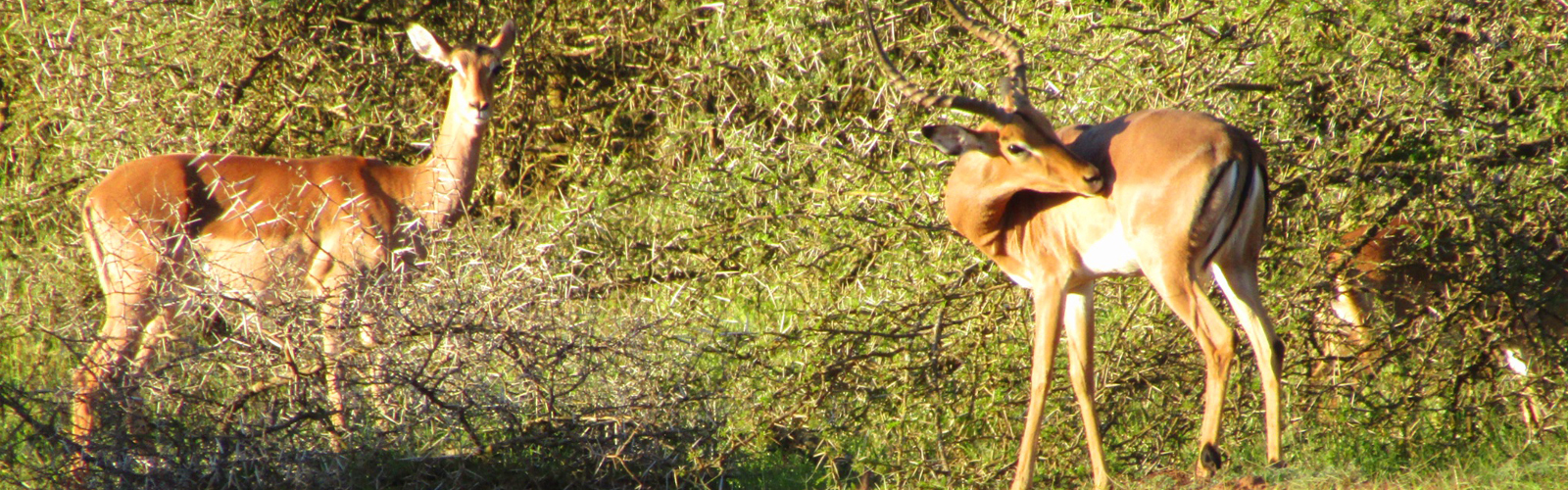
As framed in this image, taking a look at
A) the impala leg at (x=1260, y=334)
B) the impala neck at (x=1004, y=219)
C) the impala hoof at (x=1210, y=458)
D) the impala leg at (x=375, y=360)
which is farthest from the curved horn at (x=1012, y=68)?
the impala leg at (x=375, y=360)

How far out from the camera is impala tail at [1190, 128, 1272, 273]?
3.84 metres

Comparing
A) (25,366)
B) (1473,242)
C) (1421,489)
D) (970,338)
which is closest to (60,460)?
(25,366)

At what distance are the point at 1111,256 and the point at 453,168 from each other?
10.8 ft

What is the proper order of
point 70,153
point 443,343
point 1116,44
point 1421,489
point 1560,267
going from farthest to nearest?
point 70,153 → point 1116,44 → point 1560,267 → point 443,343 → point 1421,489

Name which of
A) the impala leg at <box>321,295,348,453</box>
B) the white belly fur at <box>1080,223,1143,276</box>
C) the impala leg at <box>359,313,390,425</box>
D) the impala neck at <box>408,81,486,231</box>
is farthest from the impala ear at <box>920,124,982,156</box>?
the impala neck at <box>408,81,486,231</box>

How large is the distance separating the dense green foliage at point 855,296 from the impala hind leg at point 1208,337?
Answer: 206mm

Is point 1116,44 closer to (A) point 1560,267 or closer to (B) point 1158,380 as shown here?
(B) point 1158,380

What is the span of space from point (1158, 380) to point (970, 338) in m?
0.75

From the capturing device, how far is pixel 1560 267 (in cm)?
492

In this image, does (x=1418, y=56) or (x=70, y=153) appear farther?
(x=70, y=153)

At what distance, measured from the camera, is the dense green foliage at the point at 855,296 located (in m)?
4.28

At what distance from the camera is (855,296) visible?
5.72 m

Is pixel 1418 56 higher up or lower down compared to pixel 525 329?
higher up

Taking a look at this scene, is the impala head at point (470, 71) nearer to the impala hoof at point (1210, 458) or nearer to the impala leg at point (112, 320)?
the impala leg at point (112, 320)
